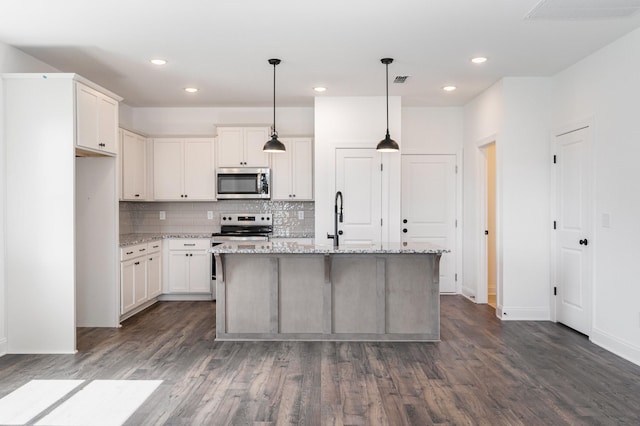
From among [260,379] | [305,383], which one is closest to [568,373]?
[305,383]

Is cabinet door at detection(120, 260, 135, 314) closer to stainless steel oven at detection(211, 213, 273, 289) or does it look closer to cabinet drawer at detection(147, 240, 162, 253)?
cabinet drawer at detection(147, 240, 162, 253)

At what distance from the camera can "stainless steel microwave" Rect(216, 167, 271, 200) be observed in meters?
6.13

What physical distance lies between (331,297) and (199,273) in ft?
8.57

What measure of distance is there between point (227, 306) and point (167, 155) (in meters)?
2.98

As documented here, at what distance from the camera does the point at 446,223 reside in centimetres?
641

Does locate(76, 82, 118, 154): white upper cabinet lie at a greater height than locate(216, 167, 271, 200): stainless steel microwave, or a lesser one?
greater

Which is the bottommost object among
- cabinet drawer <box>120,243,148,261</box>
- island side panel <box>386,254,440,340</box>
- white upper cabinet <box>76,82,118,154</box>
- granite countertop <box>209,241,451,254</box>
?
island side panel <box>386,254,440,340</box>

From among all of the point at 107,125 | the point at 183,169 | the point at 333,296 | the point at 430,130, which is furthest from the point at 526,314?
the point at 107,125

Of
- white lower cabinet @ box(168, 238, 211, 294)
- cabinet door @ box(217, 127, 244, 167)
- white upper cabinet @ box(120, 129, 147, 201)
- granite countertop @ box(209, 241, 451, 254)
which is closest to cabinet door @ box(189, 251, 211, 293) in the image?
white lower cabinet @ box(168, 238, 211, 294)

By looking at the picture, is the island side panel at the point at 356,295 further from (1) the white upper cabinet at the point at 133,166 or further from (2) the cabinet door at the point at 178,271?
(1) the white upper cabinet at the point at 133,166

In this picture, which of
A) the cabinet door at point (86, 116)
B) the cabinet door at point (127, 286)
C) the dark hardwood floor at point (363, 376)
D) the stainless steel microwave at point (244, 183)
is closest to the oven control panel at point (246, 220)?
the stainless steel microwave at point (244, 183)

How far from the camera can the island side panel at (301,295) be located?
4176 millimetres

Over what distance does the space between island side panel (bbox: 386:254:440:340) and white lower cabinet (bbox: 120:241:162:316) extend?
2992 mm

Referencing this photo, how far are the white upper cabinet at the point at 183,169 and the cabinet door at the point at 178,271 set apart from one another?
0.82 meters
